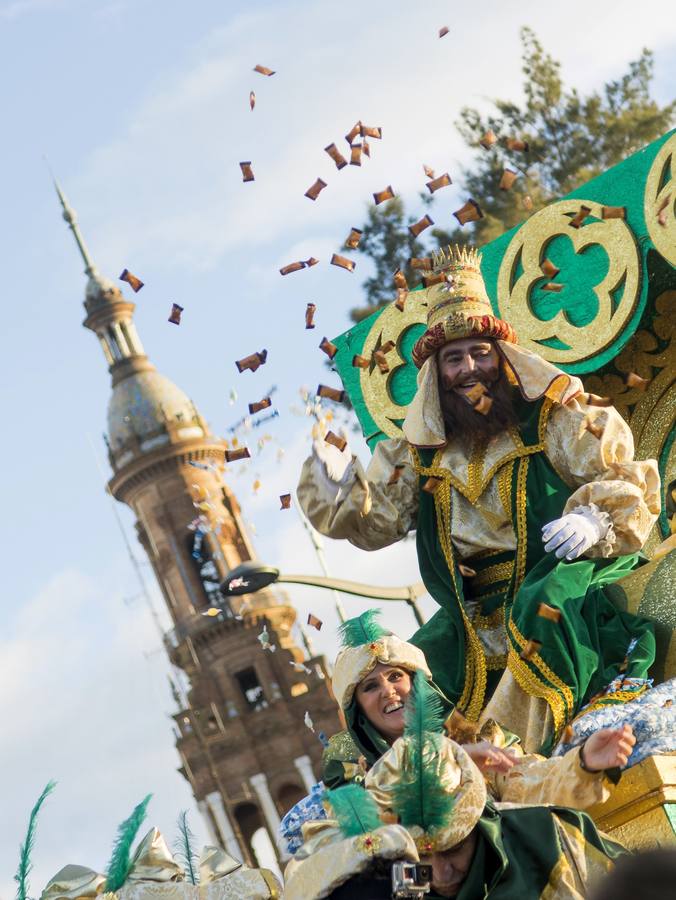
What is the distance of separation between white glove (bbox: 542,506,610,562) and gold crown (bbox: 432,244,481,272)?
55.0 inches

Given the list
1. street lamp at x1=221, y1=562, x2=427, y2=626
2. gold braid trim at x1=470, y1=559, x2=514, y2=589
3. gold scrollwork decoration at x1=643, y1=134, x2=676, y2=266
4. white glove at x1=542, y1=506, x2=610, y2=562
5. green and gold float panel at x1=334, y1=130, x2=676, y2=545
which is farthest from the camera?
street lamp at x1=221, y1=562, x2=427, y2=626

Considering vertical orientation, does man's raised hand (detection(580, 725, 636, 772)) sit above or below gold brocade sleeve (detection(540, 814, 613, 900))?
above

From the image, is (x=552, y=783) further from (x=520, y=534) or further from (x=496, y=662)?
(x=520, y=534)

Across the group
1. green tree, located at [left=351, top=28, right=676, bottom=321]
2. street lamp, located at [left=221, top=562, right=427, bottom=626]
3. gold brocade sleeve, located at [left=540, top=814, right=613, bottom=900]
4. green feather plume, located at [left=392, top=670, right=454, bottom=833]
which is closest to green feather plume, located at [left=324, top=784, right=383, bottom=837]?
green feather plume, located at [left=392, top=670, right=454, bottom=833]

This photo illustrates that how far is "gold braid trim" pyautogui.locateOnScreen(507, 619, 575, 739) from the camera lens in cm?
683

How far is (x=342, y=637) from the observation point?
6219 mm

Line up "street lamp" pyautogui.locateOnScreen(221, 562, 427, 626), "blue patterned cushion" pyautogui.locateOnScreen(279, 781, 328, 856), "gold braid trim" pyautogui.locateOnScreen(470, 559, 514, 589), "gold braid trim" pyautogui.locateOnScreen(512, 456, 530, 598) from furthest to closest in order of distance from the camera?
1. "street lamp" pyautogui.locateOnScreen(221, 562, 427, 626)
2. "gold braid trim" pyautogui.locateOnScreen(470, 559, 514, 589)
3. "gold braid trim" pyautogui.locateOnScreen(512, 456, 530, 598)
4. "blue patterned cushion" pyautogui.locateOnScreen(279, 781, 328, 856)

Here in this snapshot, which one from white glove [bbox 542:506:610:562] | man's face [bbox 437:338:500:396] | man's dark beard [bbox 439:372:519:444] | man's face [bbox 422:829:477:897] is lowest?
man's face [bbox 422:829:477:897]

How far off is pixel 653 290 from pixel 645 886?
5455 mm

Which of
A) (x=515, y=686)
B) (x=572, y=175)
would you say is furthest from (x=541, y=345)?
(x=572, y=175)

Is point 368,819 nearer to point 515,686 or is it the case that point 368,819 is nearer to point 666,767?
point 666,767

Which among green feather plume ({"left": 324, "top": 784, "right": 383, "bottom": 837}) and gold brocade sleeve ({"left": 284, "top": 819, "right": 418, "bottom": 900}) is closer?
gold brocade sleeve ({"left": 284, "top": 819, "right": 418, "bottom": 900})

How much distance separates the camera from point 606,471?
757cm

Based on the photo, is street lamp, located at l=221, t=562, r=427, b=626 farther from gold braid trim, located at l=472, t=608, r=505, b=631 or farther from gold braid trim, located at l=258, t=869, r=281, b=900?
gold braid trim, located at l=258, t=869, r=281, b=900
